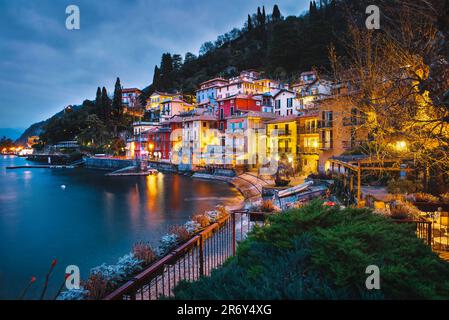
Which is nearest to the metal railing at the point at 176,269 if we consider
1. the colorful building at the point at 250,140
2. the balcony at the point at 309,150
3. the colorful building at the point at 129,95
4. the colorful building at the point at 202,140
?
the balcony at the point at 309,150

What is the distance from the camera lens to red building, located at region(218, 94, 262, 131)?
49.9 metres

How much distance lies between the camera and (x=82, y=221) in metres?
23.8

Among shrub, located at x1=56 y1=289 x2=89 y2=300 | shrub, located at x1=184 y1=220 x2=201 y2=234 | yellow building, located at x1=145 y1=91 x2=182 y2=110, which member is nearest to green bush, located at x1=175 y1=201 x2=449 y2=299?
shrub, located at x1=56 y1=289 x2=89 y2=300

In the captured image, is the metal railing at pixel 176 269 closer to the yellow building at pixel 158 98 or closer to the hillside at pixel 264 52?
the hillside at pixel 264 52

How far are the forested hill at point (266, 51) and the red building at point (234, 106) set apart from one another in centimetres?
1766

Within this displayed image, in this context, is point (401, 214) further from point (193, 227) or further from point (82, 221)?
point (82, 221)

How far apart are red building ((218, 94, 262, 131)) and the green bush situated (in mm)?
46923

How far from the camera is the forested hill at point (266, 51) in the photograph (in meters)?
63.8

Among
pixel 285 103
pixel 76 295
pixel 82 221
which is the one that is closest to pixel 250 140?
pixel 285 103

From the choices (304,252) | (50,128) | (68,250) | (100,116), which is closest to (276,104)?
(68,250)

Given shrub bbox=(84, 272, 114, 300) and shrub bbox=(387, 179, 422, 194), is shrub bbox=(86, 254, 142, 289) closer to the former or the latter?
shrub bbox=(84, 272, 114, 300)

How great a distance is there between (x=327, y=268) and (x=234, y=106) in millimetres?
48182
